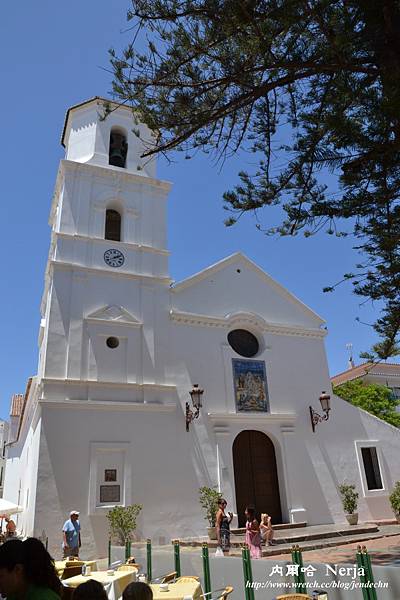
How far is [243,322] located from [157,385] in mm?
4173

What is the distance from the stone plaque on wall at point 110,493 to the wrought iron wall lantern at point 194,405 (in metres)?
2.70

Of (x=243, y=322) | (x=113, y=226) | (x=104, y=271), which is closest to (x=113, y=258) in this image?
(x=104, y=271)

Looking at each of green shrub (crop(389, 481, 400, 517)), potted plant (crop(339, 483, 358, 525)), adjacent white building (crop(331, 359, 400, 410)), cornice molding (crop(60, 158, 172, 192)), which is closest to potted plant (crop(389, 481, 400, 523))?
green shrub (crop(389, 481, 400, 517))

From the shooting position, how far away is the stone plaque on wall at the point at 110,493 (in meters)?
12.9

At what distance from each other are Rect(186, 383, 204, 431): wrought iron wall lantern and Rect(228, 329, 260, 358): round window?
2.74 metres

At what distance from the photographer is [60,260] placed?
1491cm

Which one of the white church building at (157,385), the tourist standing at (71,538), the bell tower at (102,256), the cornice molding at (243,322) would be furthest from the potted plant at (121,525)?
the cornice molding at (243,322)

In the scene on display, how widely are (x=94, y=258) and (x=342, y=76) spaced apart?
1079 cm

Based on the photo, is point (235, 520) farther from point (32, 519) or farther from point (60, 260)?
point (60, 260)

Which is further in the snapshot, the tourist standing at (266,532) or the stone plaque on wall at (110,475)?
the stone plaque on wall at (110,475)

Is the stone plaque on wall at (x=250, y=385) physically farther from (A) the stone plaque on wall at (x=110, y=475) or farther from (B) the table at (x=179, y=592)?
(B) the table at (x=179, y=592)

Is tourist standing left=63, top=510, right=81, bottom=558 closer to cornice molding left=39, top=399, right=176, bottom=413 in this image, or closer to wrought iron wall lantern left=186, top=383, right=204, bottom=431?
cornice molding left=39, top=399, right=176, bottom=413

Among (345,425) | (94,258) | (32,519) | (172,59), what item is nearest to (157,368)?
(94,258)

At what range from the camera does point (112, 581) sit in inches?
263
